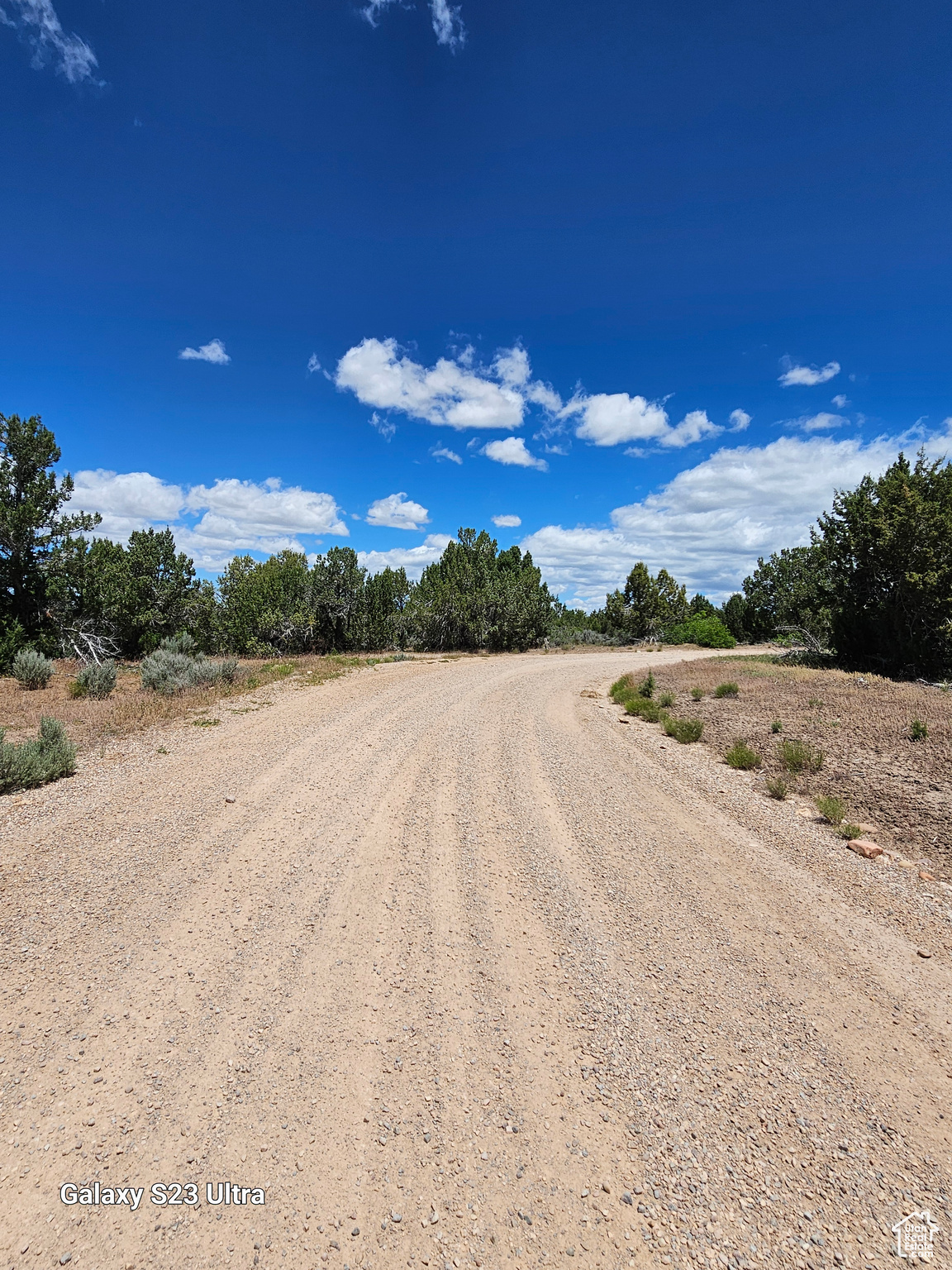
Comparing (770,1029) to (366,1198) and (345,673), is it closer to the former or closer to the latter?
(366,1198)

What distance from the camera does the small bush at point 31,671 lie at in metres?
14.1

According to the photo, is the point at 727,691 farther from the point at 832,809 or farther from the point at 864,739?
the point at 832,809

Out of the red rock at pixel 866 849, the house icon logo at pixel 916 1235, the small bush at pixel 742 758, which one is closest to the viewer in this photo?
the house icon logo at pixel 916 1235

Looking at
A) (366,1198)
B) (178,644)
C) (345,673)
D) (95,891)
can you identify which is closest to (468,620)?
(345,673)

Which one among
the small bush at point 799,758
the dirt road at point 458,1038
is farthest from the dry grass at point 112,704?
the small bush at point 799,758

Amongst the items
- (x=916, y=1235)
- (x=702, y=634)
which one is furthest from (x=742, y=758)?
(x=702, y=634)

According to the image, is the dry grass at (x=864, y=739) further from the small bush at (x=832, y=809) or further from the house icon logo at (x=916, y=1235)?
the house icon logo at (x=916, y=1235)

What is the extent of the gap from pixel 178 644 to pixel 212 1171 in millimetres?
19090

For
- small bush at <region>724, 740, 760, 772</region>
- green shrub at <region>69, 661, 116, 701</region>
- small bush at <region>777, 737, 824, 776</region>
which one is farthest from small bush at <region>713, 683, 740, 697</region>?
green shrub at <region>69, 661, 116, 701</region>

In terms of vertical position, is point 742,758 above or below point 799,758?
below

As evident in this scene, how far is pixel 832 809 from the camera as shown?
674 cm

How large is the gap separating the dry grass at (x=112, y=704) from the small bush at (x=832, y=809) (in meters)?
11.3

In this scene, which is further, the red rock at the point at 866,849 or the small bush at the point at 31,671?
the small bush at the point at 31,671

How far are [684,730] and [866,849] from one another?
4.73 meters
